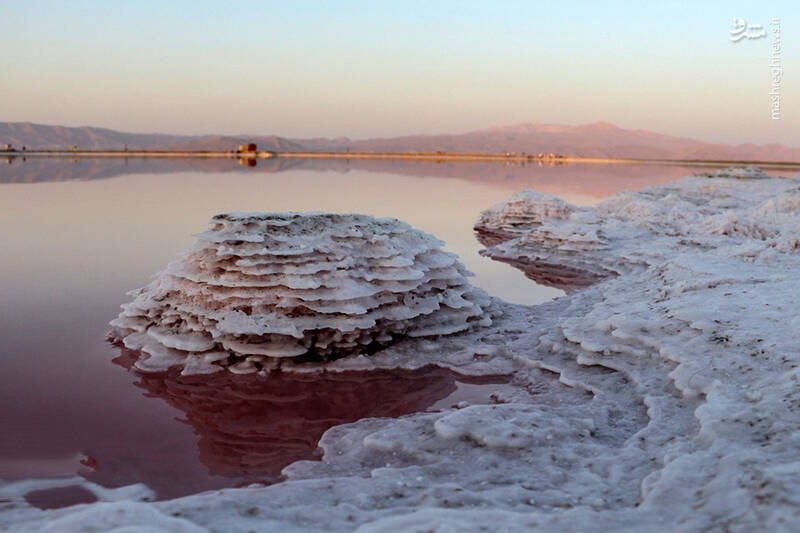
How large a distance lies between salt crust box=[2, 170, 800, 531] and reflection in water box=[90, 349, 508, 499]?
354mm

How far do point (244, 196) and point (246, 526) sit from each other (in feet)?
98.9

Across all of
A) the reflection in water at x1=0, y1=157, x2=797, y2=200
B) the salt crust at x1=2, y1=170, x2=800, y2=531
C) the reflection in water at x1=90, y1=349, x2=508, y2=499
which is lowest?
the reflection in water at x1=90, y1=349, x2=508, y2=499

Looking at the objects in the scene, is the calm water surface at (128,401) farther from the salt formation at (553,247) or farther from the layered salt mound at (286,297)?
the salt formation at (553,247)

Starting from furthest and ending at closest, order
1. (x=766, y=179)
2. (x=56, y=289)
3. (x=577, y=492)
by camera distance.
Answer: (x=766, y=179), (x=56, y=289), (x=577, y=492)

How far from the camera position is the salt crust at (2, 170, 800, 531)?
3.54m

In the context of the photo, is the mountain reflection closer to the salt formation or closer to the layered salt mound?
the salt formation

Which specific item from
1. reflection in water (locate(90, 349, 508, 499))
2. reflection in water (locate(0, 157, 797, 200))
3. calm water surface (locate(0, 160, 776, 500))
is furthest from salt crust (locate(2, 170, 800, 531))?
reflection in water (locate(0, 157, 797, 200))

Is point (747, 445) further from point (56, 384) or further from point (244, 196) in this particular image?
point (244, 196)

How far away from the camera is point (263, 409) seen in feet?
22.4

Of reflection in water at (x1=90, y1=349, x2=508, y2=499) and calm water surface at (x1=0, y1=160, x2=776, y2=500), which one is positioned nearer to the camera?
reflection in water at (x1=90, y1=349, x2=508, y2=499)

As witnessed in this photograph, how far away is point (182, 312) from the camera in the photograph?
27.5 ft

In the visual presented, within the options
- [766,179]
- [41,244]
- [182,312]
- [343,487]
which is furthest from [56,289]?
[766,179]

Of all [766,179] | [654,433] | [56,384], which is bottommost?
[56,384]

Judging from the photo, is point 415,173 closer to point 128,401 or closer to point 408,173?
point 408,173
